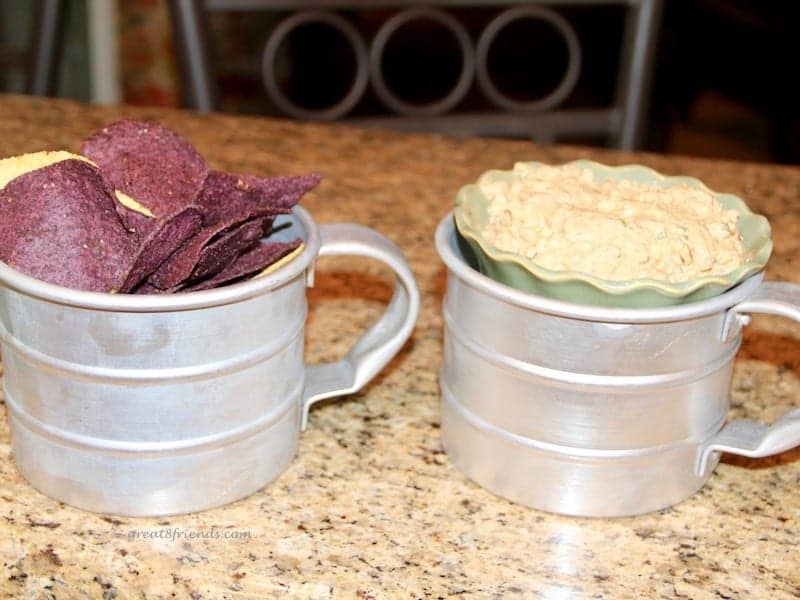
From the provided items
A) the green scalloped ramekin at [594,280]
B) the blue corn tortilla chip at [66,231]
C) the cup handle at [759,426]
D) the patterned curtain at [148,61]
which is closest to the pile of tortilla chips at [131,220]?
the blue corn tortilla chip at [66,231]

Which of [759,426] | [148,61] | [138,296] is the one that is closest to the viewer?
[138,296]

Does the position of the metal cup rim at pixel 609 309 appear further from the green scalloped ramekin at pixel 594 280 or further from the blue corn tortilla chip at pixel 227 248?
the blue corn tortilla chip at pixel 227 248

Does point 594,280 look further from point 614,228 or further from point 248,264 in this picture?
point 248,264

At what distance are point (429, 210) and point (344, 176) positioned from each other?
0.38 feet

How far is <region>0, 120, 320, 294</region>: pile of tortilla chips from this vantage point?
1.86 feet

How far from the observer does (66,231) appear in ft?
1.87

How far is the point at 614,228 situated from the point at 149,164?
26 cm

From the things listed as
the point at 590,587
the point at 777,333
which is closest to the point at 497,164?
the point at 777,333

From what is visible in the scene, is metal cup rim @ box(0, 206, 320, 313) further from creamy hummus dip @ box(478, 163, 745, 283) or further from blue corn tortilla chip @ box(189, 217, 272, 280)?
creamy hummus dip @ box(478, 163, 745, 283)

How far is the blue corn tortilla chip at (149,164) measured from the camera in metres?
0.62

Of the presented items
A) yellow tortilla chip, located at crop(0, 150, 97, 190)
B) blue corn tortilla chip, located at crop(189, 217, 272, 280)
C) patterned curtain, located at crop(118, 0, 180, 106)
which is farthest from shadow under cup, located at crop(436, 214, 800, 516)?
patterned curtain, located at crop(118, 0, 180, 106)

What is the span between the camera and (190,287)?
597 millimetres

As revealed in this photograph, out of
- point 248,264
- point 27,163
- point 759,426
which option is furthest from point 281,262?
point 759,426

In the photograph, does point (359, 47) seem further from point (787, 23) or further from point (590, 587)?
point (787, 23)
